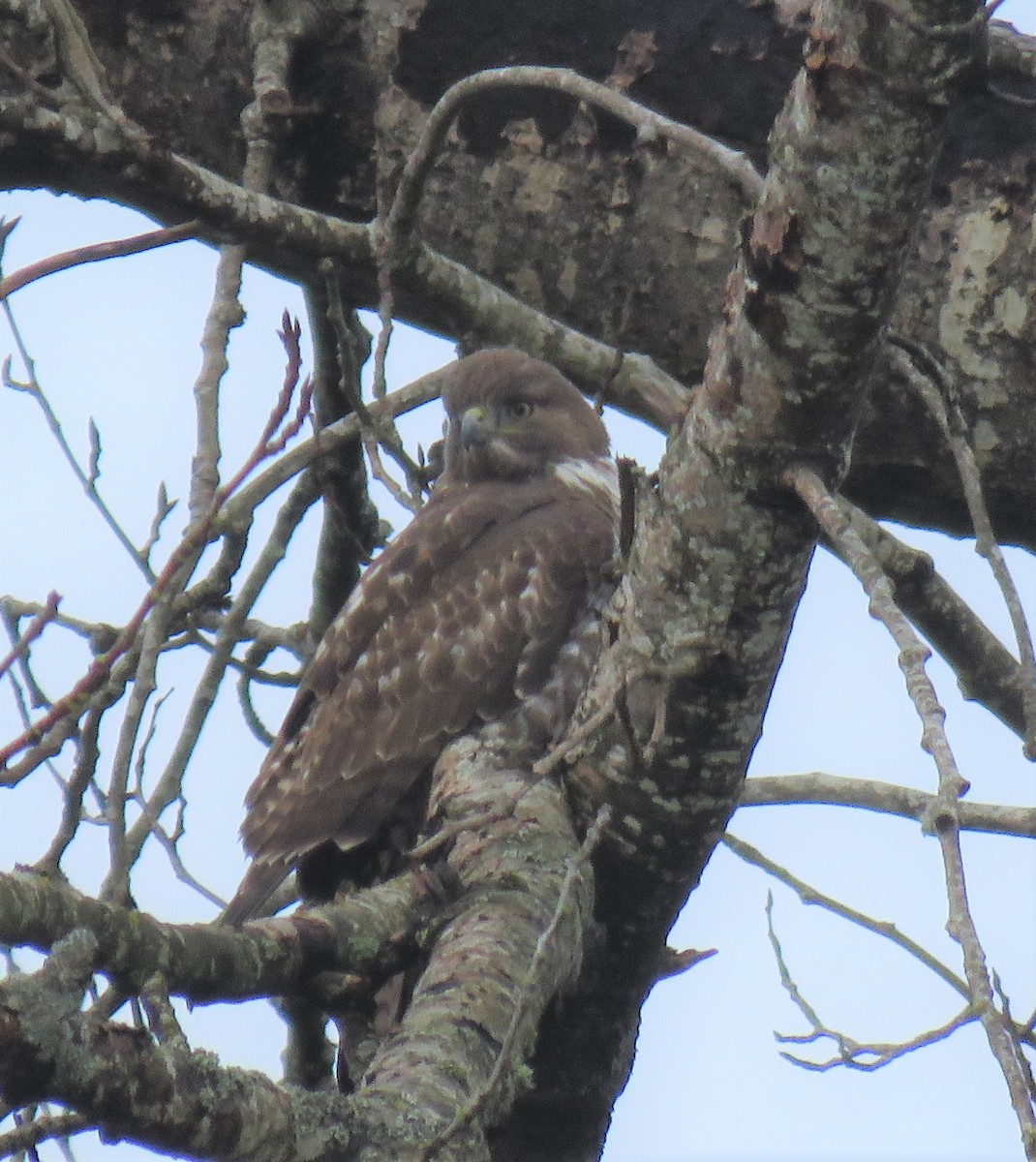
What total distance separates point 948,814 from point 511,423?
13.9ft

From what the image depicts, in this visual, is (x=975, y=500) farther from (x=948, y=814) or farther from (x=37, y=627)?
(x=37, y=627)

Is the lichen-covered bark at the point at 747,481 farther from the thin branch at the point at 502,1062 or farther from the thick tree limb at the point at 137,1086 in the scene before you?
the thick tree limb at the point at 137,1086

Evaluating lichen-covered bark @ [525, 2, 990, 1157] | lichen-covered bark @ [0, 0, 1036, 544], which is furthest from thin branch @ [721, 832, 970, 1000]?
lichen-covered bark @ [0, 0, 1036, 544]

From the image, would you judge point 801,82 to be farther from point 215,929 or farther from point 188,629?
point 188,629

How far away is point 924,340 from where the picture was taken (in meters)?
4.40

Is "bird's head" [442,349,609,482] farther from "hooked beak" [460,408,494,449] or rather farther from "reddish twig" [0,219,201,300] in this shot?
"reddish twig" [0,219,201,300]

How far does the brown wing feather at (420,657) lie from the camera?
15.4 ft

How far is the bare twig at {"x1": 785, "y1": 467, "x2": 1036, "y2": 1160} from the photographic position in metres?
1.66

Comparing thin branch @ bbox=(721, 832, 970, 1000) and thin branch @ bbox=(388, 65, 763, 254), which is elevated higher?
thin branch @ bbox=(388, 65, 763, 254)

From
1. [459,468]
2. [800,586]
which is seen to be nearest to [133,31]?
[459,468]

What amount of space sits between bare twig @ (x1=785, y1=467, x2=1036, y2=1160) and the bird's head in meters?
3.57

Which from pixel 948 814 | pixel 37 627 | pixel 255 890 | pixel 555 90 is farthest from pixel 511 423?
pixel 948 814

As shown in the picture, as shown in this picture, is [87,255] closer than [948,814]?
No

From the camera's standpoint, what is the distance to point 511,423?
19.8ft
